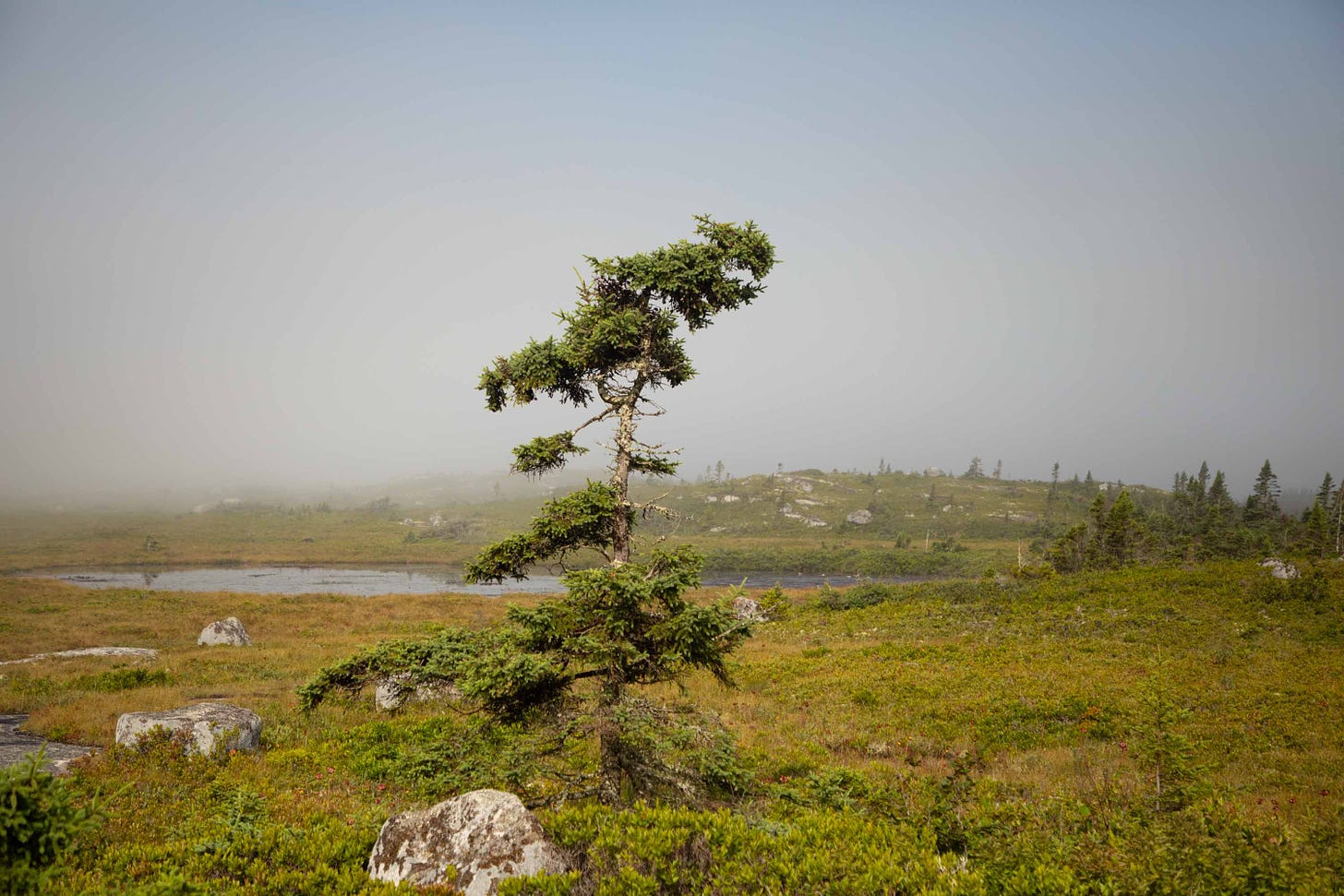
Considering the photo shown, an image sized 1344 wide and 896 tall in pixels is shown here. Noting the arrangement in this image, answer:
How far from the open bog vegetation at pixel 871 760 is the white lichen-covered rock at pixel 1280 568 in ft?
2.61

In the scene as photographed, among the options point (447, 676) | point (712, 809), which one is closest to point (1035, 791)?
point (712, 809)

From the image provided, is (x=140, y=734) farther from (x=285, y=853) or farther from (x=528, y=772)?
(x=528, y=772)

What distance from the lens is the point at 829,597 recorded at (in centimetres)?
4569

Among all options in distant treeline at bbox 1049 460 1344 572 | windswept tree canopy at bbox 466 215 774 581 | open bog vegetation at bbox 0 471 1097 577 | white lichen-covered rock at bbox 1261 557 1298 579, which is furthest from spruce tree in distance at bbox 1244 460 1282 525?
windswept tree canopy at bbox 466 215 774 581

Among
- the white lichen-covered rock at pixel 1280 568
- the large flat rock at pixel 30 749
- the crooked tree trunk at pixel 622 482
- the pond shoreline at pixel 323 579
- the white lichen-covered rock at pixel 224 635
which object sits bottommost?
the pond shoreline at pixel 323 579

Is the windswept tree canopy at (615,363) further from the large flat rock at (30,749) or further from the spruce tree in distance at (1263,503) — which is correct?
the spruce tree in distance at (1263,503)

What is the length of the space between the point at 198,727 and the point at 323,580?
249ft

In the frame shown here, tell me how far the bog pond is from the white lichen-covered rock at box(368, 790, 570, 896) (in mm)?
55350

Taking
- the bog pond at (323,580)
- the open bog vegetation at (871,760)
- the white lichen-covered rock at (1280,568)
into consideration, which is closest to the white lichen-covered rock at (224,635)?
the open bog vegetation at (871,760)

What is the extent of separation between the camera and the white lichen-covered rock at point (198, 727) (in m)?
13.6

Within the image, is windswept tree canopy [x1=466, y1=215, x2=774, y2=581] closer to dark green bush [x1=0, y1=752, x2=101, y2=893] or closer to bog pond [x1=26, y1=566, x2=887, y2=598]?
dark green bush [x1=0, y1=752, x2=101, y2=893]

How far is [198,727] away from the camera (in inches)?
545

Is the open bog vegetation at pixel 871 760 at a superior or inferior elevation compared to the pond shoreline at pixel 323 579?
superior

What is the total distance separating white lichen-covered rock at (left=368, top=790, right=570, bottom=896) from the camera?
6.95 metres
